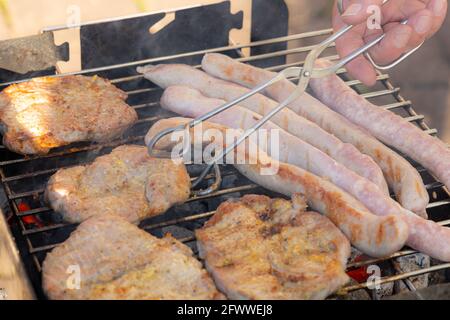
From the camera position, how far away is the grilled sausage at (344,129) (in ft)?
11.4

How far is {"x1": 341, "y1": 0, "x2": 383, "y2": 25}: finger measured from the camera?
3492 millimetres

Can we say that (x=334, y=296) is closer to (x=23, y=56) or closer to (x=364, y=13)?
(x=364, y=13)

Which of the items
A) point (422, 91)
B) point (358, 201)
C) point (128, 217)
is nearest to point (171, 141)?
point (128, 217)

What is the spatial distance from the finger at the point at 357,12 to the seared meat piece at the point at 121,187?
3.27ft

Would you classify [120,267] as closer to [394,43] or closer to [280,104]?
[280,104]

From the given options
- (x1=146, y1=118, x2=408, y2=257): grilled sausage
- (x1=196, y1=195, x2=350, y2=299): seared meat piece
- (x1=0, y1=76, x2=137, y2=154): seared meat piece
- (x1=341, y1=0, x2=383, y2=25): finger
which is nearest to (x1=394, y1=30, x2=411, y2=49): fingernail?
(x1=341, y1=0, x2=383, y2=25): finger

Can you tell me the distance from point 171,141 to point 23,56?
1194 mm

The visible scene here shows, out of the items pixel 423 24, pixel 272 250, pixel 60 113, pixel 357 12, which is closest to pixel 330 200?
pixel 272 250

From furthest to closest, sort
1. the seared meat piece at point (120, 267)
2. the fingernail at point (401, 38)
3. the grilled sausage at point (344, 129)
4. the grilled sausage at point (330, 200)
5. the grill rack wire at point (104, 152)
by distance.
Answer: the fingernail at point (401, 38)
the grilled sausage at point (344, 129)
the grill rack wire at point (104, 152)
the grilled sausage at point (330, 200)
the seared meat piece at point (120, 267)

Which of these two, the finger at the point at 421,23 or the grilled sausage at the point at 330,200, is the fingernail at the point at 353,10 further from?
the grilled sausage at the point at 330,200

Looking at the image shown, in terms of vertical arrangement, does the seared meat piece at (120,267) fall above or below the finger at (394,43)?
below

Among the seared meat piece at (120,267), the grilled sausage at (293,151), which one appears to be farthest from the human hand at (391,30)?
the seared meat piece at (120,267)
